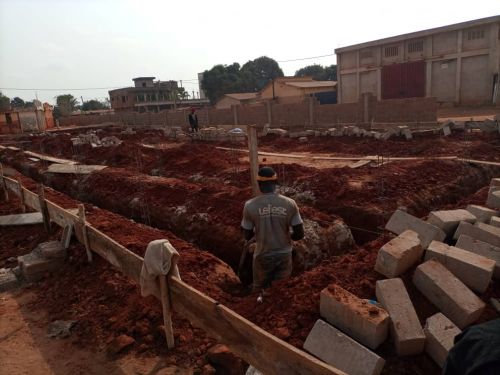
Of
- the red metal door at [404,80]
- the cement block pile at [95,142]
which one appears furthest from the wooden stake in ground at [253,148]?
the red metal door at [404,80]

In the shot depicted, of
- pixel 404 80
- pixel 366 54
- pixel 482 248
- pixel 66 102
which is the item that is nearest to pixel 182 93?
pixel 66 102

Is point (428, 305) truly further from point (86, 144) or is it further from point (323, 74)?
point (323, 74)

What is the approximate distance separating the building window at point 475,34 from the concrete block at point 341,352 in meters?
29.8

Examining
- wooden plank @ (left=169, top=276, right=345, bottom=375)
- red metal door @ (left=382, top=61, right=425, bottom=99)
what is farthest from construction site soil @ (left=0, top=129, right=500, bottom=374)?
red metal door @ (left=382, top=61, right=425, bottom=99)

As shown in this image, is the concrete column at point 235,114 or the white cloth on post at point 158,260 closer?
the white cloth on post at point 158,260

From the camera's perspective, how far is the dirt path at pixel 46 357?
11.6 feet

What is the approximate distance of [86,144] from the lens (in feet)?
64.2

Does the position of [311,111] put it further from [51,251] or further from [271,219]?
[271,219]

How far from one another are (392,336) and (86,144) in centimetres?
1943

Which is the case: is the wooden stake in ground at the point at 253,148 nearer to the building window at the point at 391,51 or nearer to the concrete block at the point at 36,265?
the concrete block at the point at 36,265

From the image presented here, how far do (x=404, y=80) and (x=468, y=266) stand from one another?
30442 mm

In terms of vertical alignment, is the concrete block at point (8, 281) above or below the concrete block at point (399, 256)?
below

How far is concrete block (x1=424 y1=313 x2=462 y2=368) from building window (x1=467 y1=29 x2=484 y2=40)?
2932 cm

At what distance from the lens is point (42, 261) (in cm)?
566
